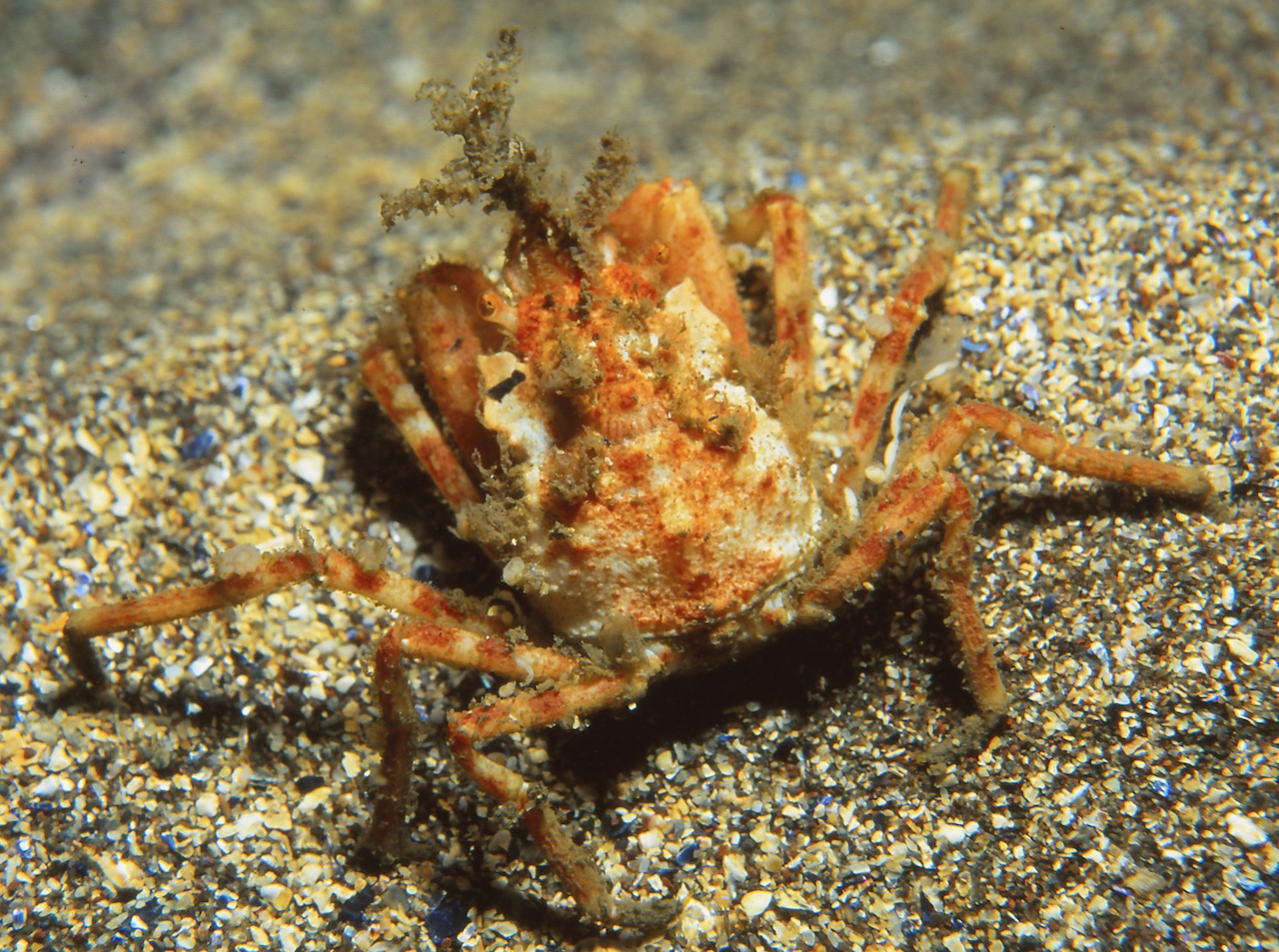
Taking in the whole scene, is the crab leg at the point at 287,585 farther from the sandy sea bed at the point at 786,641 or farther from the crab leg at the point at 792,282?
the crab leg at the point at 792,282

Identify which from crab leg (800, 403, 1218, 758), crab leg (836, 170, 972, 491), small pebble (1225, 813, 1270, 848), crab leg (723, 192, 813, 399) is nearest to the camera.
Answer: small pebble (1225, 813, 1270, 848)

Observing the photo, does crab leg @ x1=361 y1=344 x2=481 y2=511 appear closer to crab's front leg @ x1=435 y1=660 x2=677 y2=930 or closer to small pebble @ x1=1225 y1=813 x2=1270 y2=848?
crab's front leg @ x1=435 y1=660 x2=677 y2=930

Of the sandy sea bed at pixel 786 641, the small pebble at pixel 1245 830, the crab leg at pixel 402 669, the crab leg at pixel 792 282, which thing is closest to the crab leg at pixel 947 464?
the sandy sea bed at pixel 786 641

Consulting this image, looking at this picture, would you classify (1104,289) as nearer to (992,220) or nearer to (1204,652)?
(992,220)

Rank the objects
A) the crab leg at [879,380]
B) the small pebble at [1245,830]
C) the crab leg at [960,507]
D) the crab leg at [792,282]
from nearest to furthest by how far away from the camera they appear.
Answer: the small pebble at [1245,830]
the crab leg at [960,507]
the crab leg at [879,380]
the crab leg at [792,282]

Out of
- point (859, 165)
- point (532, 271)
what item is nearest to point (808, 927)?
point (532, 271)

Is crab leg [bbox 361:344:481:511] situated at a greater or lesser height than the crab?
greater

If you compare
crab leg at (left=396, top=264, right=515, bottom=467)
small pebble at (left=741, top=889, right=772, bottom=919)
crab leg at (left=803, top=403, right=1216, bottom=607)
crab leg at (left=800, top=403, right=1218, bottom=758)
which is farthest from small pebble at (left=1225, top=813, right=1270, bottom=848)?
crab leg at (left=396, top=264, right=515, bottom=467)
